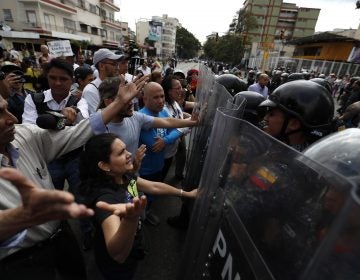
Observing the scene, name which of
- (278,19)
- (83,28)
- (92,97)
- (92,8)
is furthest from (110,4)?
(92,97)

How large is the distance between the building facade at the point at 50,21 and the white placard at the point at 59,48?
21220mm

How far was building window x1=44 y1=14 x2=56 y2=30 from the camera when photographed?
1239 inches

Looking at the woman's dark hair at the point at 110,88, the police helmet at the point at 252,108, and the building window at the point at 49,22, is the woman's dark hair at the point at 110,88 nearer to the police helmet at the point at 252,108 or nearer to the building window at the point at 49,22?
the police helmet at the point at 252,108

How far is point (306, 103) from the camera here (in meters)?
2.07

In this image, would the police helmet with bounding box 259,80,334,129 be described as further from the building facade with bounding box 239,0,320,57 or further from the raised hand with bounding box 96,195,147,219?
the building facade with bounding box 239,0,320,57

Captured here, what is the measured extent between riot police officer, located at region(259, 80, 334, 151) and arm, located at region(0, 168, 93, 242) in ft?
5.87

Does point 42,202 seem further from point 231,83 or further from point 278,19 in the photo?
point 278,19

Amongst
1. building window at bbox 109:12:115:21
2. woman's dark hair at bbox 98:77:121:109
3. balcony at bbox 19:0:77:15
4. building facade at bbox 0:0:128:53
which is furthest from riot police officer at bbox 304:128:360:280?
building window at bbox 109:12:115:21

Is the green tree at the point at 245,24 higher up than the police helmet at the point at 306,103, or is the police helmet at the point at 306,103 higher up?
the green tree at the point at 245,24

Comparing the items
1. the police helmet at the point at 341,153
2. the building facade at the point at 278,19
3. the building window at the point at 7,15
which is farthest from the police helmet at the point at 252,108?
the building facade at the point at 278,19

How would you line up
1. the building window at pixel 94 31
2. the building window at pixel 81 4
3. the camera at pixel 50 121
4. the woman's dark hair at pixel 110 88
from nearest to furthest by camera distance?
the camera at pixel 50 121
the woman's dark hair at pixel 110 88
the building window at pixel 81 4
the building window at pixel 94 31

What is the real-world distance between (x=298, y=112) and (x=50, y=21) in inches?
1526

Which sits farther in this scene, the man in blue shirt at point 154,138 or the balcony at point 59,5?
the balcony at point 59,5

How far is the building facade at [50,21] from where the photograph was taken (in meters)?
28.4
